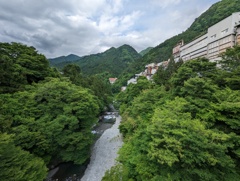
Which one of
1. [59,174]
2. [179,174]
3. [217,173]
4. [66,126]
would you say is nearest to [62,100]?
[66,126]

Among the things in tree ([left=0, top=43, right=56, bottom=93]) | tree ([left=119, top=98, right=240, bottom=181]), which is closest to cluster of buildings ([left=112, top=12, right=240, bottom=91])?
tree ([left=119, top=98, right=240, bottom=181])

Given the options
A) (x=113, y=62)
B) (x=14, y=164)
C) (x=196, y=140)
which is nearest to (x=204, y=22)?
(x=196, y=140)

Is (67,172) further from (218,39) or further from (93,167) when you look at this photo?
(218,39)

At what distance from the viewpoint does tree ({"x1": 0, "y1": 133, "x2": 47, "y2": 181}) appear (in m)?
7.24

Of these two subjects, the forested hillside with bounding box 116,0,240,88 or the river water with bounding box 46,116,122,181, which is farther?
the forested hillside with bounding box 116,0,240,88

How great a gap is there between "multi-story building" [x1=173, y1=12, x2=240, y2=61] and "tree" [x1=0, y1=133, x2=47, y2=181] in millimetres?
21455

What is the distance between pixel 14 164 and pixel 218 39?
24310mm

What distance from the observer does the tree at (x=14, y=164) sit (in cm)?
724

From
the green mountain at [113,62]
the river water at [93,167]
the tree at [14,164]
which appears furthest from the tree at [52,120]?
the green mountain at [113,62]

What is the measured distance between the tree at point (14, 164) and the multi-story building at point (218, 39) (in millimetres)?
21455

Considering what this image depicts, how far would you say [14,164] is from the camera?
785cm

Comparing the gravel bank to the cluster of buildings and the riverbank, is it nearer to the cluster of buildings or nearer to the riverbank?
the riverbank

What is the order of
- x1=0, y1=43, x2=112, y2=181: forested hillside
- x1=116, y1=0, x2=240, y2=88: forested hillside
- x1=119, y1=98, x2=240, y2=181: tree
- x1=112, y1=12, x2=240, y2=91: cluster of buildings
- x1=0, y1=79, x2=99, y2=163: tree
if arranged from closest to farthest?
x1=119, y1=98, x2=240, y2=181: tree → x1=0, y1=43, x2=112, y2=181: forested hillside → x1=0, y1=79, x2=99, y2=163: tree → x1=112, y1=12, x2=240, y2=91: cluster of buildings → x1=116, y1=0, x2=240, y2=88: forested hillside

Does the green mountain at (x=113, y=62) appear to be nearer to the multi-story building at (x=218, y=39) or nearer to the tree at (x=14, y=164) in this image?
the multi-story building at (x=218, y=39)
